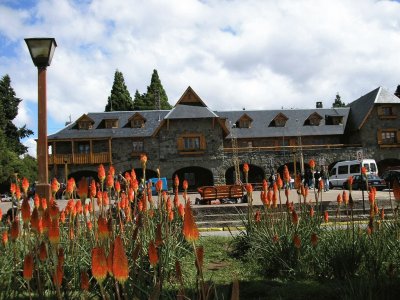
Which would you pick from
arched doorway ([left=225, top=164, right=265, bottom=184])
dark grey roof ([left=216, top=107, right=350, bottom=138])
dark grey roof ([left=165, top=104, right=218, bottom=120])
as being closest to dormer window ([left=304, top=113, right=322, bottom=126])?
dark grey roof ([left=216, top=107, right=350, bottom=138])

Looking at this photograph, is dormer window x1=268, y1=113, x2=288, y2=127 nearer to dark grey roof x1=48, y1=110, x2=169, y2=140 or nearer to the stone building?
the stone building

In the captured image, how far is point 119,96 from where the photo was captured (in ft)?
170

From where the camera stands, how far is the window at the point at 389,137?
39438 mm

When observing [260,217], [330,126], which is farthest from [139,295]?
[330,126]

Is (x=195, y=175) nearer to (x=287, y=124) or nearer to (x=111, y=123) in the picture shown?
(x=111, y=123)

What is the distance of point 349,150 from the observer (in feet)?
125

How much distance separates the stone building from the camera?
37.1 m

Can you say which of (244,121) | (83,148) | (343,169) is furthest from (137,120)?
(343,169)

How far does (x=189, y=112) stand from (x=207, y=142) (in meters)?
3.16

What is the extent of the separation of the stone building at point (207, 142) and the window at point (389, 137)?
0.10 m

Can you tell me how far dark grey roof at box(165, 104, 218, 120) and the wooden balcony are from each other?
6.84 m

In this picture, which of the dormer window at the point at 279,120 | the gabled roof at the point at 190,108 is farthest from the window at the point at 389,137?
the gabled roof at the point at 190,108

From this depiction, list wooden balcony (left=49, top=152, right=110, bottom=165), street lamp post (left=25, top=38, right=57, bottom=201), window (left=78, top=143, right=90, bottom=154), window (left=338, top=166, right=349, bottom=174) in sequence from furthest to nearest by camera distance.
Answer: window (left=78, top=143, right=90, bottom=154) → wooden balcony (left=49, top=152, right=110, bottom=165) → window (left=338, top=166, right=349, bottom=174) → street lamp post (left=25, top=38, right=57, bottom=201)

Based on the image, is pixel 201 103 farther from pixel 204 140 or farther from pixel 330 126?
pixel 330 126
